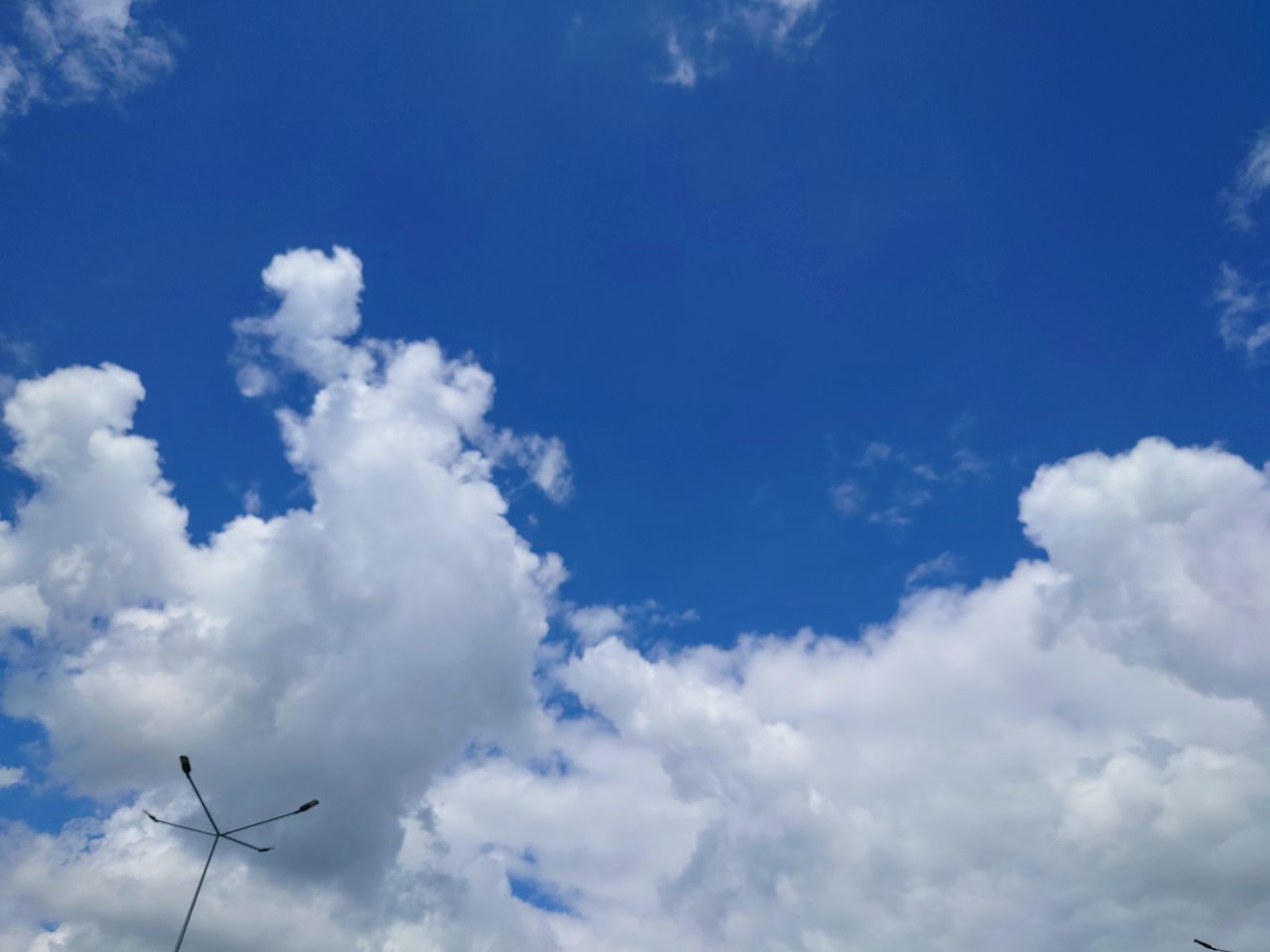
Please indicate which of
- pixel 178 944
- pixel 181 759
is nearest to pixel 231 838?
pixel 178 944

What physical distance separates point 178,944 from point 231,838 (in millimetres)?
9359

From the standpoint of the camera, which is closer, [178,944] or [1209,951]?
[178,944]

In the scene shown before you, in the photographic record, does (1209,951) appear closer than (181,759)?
No

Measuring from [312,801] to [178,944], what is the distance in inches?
517

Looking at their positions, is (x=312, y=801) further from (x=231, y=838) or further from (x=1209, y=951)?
(x=1209, y=951)

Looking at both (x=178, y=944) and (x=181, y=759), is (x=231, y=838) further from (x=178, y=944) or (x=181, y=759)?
(x=181, y=759)

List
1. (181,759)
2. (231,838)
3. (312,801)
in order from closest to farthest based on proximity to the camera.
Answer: (181,759)
(312,801)
(231,838)

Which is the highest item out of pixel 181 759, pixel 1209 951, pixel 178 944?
pixel 181 759

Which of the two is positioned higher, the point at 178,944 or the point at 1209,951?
the point at 1209,951

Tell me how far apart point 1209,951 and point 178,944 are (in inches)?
3572

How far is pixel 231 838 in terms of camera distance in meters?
59.9

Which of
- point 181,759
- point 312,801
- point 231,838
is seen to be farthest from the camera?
point 231,838

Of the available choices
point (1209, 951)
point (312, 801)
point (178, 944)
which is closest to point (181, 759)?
point (312, 801)

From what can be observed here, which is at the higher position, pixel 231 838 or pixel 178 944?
pixel 231 838
